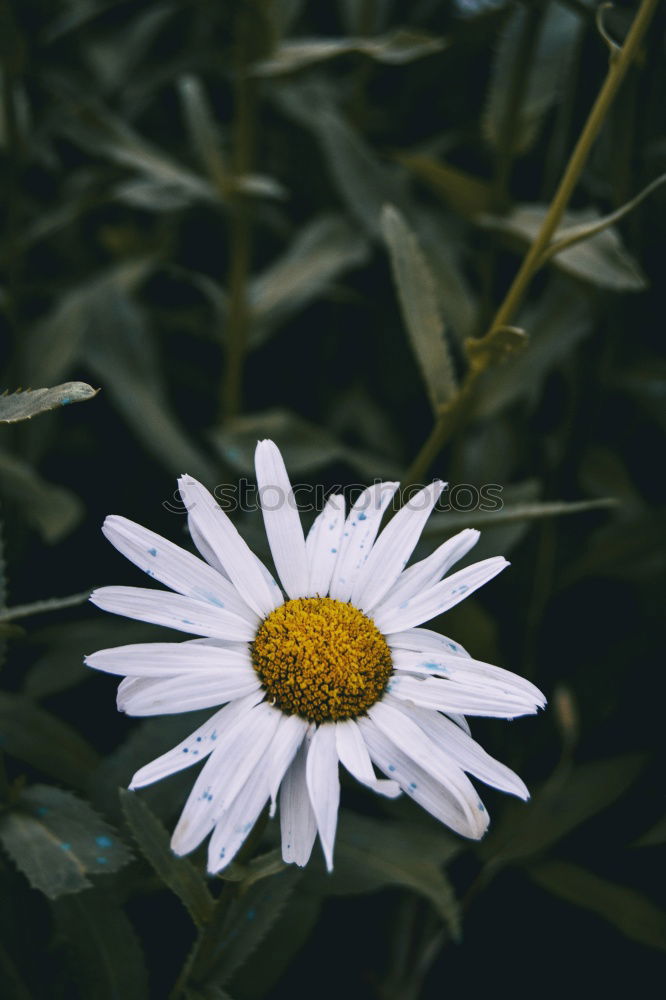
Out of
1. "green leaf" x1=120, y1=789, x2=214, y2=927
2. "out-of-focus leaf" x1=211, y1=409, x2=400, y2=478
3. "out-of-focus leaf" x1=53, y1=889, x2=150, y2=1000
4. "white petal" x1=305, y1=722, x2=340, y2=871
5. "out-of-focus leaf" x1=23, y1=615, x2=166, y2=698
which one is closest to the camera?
"white petal" x1=305, y1=722, x2=340, y2=871

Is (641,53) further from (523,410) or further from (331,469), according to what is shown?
(331,469)

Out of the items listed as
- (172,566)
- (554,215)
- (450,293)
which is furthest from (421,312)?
(172,566)

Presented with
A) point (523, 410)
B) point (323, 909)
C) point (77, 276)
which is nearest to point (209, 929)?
point (323, 909)

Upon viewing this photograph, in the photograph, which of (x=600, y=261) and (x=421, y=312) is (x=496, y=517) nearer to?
(x=421, y=312)

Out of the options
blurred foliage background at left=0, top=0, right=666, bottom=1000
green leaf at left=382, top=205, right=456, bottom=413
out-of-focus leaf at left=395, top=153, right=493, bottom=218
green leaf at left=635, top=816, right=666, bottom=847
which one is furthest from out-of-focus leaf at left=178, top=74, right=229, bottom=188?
green leaf at left=635, top=816, right=666, bottom=847

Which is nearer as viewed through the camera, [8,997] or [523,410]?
[8,997]
